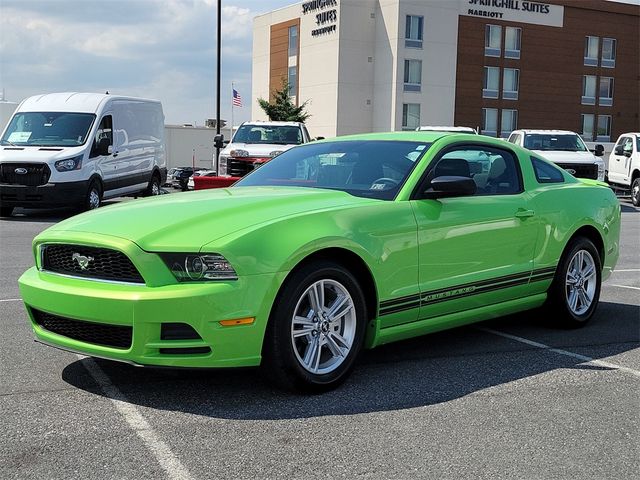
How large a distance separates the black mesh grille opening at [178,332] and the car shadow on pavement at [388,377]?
40 cm

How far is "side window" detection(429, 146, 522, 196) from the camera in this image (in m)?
5.69

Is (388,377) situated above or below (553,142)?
below

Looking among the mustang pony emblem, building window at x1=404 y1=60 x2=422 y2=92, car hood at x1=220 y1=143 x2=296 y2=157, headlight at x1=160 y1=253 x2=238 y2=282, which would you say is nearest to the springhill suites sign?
building window at x1=404 y1=60 x2=422 y2=92

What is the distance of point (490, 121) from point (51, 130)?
4463cm

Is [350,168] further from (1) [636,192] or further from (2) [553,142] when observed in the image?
(1) [636,192]

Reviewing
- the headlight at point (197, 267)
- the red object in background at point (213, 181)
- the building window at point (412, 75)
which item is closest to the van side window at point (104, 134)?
the red object in background at point (213, 181)

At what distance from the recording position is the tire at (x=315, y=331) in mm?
4445

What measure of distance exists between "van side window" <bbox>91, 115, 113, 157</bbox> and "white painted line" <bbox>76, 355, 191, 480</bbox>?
12.1 m

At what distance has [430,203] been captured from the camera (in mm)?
5312

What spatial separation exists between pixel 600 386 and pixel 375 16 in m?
53.0

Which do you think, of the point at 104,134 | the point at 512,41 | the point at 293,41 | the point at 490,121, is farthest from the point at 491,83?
the point at 104,134

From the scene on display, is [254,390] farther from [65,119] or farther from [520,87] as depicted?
[520,87]

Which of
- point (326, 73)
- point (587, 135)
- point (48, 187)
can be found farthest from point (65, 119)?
point (587, 135)

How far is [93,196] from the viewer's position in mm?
16641
